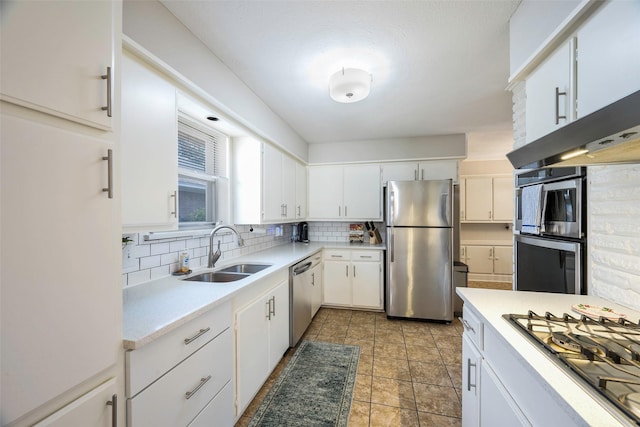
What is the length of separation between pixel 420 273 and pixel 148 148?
308 cm

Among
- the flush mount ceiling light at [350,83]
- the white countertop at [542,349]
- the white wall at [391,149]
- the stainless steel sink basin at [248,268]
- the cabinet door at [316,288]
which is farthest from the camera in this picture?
the white wall at [391,149]

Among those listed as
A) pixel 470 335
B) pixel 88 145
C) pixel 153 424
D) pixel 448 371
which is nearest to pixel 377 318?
pixel 448 371

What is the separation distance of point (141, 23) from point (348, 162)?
9.89ft

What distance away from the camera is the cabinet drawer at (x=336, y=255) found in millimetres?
3617

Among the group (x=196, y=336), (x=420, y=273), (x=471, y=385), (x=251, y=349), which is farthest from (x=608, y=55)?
(x=420, y=273)

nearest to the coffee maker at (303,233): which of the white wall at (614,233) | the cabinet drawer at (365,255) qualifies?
the cabinet drawer at (365,255)

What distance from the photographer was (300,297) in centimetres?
267

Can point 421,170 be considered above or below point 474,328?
above

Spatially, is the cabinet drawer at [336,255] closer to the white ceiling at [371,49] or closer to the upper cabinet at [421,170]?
the upper cabinet at [421,170]

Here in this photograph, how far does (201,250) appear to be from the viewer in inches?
84.5

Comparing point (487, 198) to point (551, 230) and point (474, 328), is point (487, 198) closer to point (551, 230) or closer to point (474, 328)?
point (551, 230)

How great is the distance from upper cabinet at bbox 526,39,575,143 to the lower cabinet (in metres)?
1.81

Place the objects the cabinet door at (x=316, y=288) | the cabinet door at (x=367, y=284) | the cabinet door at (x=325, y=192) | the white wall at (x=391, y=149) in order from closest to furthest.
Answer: the cabinet door at (x=316, y=288) → the cabinet door at (x=367, y=284) → the white wall at (x=391, y=149) → the cabinet door at (x=325, y=192)

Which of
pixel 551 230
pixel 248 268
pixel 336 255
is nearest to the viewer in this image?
pixel 551 230
